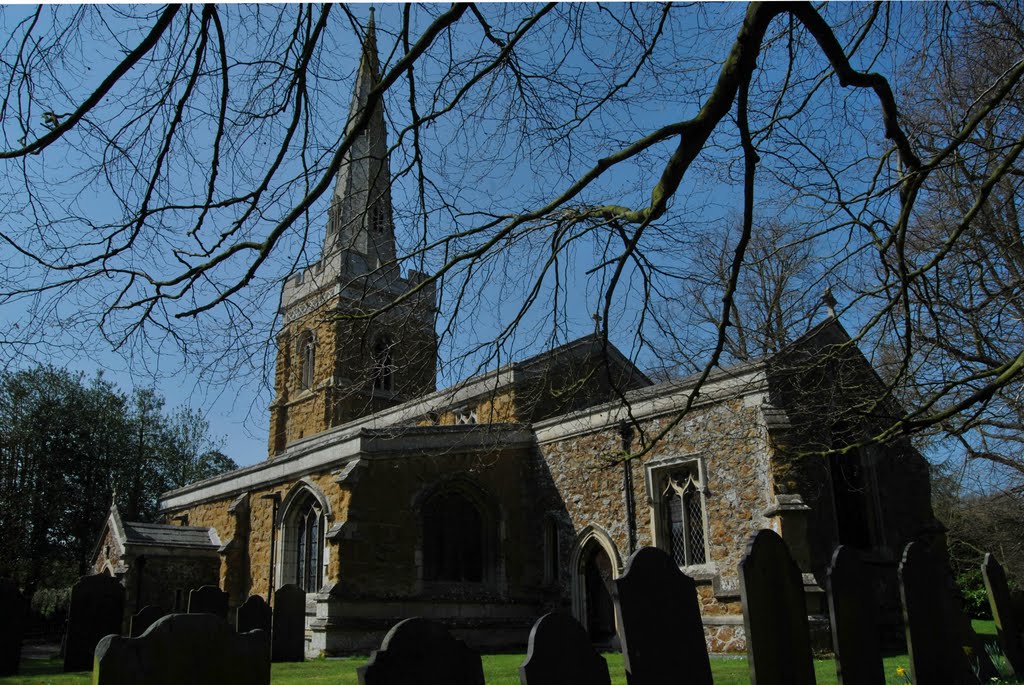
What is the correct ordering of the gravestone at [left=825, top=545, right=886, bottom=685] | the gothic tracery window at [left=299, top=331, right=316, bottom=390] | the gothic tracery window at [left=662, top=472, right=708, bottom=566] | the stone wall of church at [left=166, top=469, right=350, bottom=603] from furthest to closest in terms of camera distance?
1. the gothic tracery window at [left=299, top=331, right=316, bottom=390]
2. the stone wall of church at [left=166, top=469, right=350, bottom=603]
3. the gothic tracery window at [left=662, top=472, right=708, bottom=566]
4. the gravestone at [left=825, top=545, right=886, bottom=685]

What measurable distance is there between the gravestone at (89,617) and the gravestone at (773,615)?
29.5ft

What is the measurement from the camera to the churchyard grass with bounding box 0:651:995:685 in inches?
348

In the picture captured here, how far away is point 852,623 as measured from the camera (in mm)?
4863

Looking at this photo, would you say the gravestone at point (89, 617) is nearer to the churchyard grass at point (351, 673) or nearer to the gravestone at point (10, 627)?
the churchyard grass at point (351, 673)

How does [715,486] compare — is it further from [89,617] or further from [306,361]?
[306,361]

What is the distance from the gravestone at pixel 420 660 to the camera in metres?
3.48

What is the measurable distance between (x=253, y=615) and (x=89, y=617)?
6.87 ft

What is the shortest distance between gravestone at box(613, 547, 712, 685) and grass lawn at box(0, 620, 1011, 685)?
14.3 feet

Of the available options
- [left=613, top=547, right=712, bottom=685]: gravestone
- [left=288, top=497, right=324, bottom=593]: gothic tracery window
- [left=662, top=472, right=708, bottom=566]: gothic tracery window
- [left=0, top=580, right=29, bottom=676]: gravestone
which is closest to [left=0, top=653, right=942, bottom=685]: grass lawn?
[left=0, top=580, right=29, bottom=676]: gravestone

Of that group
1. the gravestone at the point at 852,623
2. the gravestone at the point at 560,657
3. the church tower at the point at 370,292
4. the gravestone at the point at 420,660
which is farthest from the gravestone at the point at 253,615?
the gravestone at the point at 852,623

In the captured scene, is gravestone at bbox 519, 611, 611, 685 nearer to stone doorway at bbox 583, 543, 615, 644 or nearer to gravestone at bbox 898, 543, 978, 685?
gravestone at bbox 898, 543, 978, 685

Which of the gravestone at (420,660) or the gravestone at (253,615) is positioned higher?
the gravestone at (420,660)

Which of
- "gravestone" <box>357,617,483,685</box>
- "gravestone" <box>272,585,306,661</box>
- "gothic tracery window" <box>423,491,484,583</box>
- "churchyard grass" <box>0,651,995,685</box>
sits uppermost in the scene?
"gothic tracery window" <box>423,491,484,583</box>

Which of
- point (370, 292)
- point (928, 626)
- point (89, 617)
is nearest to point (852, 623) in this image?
point (928, 626)
